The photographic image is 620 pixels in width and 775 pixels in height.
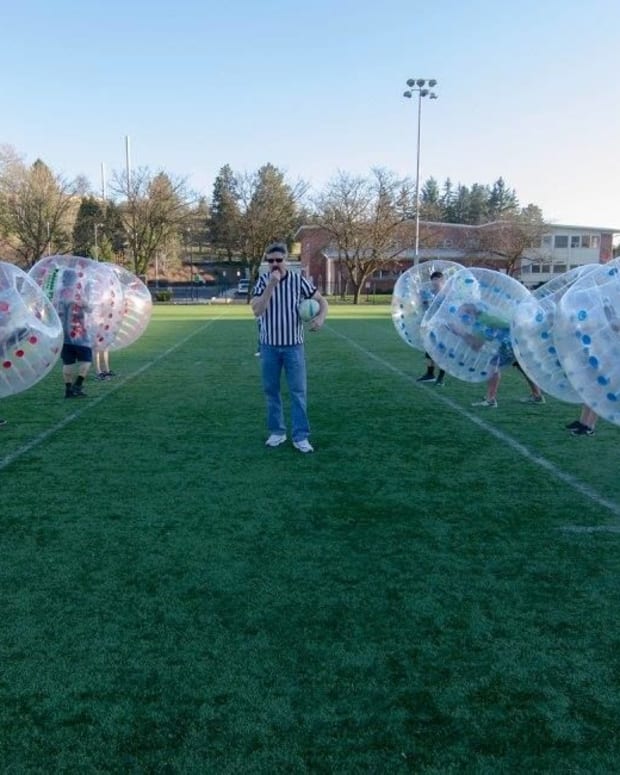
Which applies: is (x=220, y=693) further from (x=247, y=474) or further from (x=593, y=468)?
(x=593, y=468)

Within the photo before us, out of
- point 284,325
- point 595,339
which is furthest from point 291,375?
point 595,339

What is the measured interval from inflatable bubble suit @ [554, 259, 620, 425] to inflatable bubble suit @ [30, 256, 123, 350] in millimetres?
6548

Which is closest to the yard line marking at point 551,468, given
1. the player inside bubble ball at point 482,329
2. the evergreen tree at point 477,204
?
the player inside bubble ball at point 482,329

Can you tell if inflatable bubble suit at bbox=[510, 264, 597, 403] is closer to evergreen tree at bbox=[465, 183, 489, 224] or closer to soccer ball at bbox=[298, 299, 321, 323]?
soccer ball at bbox=[298, 299, 321, 323]

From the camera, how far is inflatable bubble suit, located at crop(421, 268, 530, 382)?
27.3ft

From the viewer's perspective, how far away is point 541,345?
22.5 feet

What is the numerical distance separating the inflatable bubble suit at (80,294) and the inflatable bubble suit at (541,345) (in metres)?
5.57

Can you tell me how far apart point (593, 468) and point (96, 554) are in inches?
177

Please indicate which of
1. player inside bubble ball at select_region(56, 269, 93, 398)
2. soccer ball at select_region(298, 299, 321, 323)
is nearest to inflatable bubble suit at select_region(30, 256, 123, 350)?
player inside bubble ball at select_region(56, 269, 93, 398)

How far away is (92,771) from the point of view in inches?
99.6

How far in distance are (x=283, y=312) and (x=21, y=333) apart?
2519mm

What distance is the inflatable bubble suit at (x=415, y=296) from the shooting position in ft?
35.6

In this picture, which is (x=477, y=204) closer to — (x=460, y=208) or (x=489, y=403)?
(x=460, y=208)

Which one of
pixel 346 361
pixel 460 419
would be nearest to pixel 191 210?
pixel 346 361
